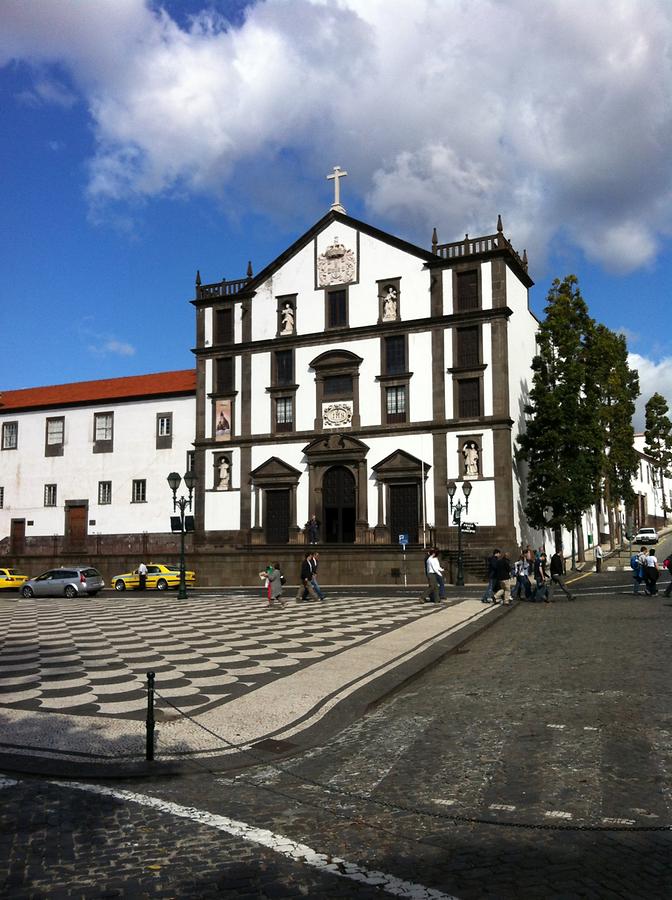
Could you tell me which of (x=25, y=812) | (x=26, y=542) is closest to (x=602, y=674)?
(x=25, y=812)

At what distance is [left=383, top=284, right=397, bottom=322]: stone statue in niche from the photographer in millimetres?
43125

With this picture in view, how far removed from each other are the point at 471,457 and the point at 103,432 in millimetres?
25368

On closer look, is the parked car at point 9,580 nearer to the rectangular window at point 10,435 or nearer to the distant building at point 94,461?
the distant building at point 94,461

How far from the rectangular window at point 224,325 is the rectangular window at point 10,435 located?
17317mm

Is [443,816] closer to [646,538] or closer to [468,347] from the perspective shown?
[468,347]

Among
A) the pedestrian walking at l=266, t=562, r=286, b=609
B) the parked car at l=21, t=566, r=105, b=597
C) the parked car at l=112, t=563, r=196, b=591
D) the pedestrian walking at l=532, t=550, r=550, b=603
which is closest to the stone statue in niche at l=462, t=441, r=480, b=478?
the pedestrian walking at l=532, t=550, r=550, b=603

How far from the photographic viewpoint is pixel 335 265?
147 feet

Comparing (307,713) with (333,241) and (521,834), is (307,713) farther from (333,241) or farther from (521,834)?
(333,241)

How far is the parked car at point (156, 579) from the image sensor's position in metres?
37.6

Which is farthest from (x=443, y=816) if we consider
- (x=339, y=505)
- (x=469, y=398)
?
(x=339, y=505)

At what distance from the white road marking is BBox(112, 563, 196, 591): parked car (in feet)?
104

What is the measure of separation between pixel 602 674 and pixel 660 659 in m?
1.72

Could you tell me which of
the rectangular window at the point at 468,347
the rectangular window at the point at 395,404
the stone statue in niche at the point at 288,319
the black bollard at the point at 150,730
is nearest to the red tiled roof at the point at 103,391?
the stone statue in niche at the point at 288,319

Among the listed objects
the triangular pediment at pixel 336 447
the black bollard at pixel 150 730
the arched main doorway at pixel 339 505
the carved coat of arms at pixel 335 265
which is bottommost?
the black bollard at pixel 150 730
